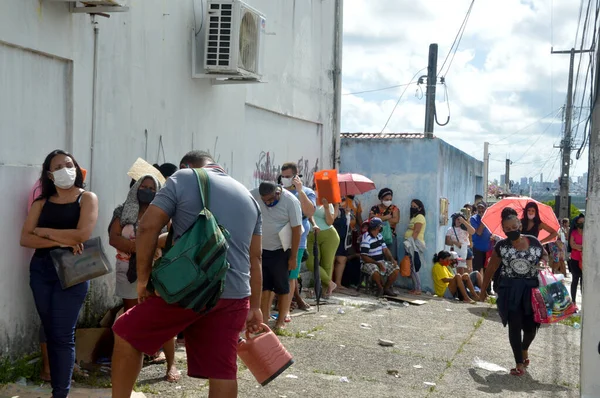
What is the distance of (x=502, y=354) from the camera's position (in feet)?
27.5

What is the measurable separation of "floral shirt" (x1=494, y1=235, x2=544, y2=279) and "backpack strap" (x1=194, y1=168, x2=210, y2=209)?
4.20m

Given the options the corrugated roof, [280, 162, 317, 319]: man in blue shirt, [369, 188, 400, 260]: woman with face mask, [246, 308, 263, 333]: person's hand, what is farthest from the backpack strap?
the corrugated roof

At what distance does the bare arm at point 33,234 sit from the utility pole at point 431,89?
18776mm

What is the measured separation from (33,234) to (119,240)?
2.74 feet

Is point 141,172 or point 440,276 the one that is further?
point 440,276

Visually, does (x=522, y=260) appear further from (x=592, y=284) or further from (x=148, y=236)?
(x=148, y=236)

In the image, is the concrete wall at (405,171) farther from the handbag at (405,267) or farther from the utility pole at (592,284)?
the utility pole at (592,284)

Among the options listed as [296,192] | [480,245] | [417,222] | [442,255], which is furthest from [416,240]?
[296,192]

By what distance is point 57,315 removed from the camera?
17.7ft

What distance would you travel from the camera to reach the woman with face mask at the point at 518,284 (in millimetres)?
7512

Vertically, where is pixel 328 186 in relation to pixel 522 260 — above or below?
above

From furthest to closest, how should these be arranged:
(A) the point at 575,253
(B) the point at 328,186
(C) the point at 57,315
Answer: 1. (A) the point at 575,253
2. (B) the point at 328,186
3. (C) the point at 57,315

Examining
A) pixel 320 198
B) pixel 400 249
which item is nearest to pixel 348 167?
pixel 400 249

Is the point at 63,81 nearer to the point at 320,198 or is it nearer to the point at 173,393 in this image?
the point at 173,393
